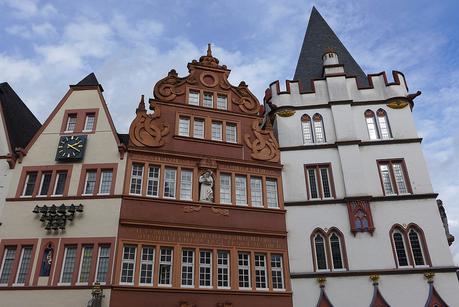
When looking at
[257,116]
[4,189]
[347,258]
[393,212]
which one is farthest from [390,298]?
[4,189]

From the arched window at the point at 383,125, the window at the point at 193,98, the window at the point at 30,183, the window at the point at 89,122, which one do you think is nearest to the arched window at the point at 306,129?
the arched window at the point at 383,125

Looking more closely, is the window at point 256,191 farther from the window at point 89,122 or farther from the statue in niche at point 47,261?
the statue in niche at point 47,261

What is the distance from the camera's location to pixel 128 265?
20.0 meters

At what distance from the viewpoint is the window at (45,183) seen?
21.9m

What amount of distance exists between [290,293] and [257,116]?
10.9 meters

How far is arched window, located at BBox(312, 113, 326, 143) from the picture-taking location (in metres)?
25.6

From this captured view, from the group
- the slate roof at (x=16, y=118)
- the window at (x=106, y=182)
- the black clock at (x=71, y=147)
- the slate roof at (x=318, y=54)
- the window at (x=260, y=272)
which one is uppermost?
the slate roof at (x=318, y=54)

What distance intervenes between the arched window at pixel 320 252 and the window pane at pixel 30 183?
1538 cm

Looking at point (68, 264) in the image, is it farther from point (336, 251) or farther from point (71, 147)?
point (336, 251)

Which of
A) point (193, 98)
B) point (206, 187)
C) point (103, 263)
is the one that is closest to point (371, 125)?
point (206, 187)

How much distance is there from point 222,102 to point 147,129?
535cm

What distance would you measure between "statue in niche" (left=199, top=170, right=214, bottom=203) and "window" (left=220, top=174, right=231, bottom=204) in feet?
1.98

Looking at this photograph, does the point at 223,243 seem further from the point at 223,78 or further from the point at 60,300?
the point at 223,78

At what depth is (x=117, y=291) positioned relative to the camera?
19.0 metres
